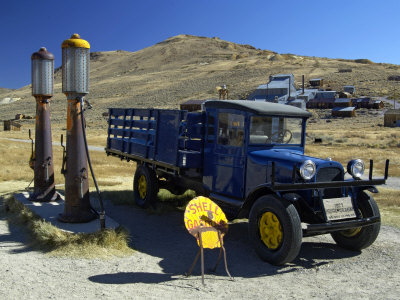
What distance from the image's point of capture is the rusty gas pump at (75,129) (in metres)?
6.73

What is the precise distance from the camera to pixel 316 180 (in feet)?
20.0

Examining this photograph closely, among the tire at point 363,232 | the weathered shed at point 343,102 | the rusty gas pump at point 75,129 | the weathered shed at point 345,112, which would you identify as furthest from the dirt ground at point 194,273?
the weathered shed at point 343,102

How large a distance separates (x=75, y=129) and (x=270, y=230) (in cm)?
355

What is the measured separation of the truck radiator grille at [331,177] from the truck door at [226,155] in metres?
1.22

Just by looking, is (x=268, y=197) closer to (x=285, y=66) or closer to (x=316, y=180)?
(x=316, y=180)

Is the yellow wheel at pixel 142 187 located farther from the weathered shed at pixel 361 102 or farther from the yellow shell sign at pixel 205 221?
the weathered shed at pixel 361 102

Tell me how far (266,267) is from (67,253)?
2.78 m

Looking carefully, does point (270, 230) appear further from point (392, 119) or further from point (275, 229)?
point (392, 119)

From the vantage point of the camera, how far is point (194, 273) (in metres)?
5.49

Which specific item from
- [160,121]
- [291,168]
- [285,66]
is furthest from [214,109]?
[285,66]

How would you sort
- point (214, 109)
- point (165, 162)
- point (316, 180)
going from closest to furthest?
1. point (316, 180)
2. point (214, 109)
3. point (165, 162)

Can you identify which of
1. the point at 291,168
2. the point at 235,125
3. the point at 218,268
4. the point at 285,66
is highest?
the point at 285,66

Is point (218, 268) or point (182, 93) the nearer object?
point (218, 268)

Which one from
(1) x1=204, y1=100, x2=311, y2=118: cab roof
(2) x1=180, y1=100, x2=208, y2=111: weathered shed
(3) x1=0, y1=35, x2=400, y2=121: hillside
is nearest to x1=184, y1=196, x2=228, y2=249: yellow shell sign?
(1) x1=204, y1=100, x2=311, y2=118: cab roof
